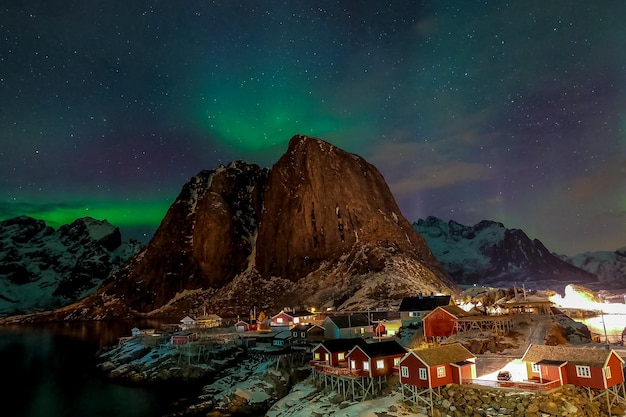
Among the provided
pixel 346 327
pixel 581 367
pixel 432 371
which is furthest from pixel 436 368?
pixel 346 327

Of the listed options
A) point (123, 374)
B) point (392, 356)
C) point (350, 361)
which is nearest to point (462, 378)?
point (392, 356)

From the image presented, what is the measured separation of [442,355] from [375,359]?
804 centimetres

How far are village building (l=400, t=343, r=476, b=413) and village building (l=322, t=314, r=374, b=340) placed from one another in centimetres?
3099

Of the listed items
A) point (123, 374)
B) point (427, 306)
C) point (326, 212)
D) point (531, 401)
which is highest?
point (326, 212)

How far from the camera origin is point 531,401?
31312 millimetres

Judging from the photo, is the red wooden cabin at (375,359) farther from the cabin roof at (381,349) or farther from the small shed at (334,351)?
the small shed at (334,351)

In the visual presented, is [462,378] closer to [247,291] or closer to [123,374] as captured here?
[123,374]

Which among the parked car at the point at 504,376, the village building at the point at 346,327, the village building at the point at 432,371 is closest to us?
the parked car at the point at 504,376

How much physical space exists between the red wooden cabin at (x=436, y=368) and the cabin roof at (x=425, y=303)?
29.6m

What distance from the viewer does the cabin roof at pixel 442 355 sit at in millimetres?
36009

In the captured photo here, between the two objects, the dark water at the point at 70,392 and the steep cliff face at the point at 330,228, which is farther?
the steep cliff face at the point at 330,228

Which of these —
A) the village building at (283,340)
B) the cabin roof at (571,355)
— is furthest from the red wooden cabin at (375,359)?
the village building at (283,340)

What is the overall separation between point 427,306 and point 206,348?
37813 mm

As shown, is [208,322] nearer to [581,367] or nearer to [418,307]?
[418,307]
